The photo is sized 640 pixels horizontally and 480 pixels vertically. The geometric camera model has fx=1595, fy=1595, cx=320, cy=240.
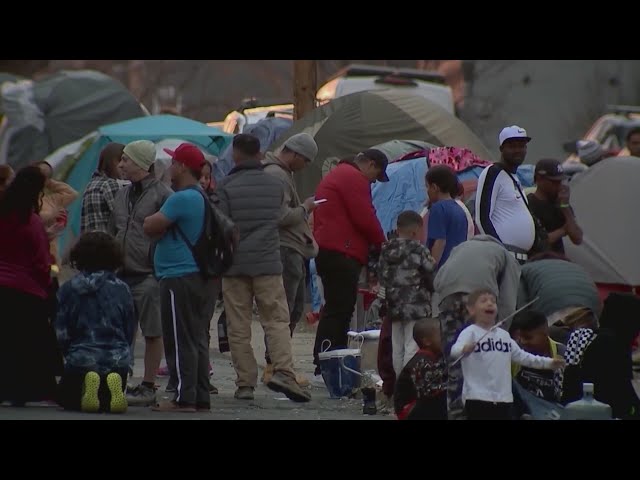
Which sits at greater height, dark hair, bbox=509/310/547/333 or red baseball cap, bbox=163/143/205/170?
red baseball cap, bbox=163/143/205/170

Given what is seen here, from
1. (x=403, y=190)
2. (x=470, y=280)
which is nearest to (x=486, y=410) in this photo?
(x=470, y=280)

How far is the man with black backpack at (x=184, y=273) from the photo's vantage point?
34.0ft

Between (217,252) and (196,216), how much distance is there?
0.28 m

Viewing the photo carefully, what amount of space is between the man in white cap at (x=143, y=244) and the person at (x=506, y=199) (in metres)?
2.26

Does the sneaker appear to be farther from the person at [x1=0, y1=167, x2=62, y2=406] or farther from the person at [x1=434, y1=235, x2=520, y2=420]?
the person at [x1=434, y1=235, x2=520, y2=420]

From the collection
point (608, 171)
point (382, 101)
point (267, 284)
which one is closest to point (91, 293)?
point (267, 284)

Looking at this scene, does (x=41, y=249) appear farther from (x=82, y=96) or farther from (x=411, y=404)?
(x=82, y=96)

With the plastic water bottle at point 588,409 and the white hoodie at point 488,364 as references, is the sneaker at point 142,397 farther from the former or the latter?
the plastic water bottle at point 588,409

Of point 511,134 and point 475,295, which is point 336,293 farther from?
point 475,295

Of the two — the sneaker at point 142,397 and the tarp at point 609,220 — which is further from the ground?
the tarp at point 609,220

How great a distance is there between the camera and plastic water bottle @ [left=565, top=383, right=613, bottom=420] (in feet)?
33.0

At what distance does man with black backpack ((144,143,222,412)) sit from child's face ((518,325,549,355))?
2.07m

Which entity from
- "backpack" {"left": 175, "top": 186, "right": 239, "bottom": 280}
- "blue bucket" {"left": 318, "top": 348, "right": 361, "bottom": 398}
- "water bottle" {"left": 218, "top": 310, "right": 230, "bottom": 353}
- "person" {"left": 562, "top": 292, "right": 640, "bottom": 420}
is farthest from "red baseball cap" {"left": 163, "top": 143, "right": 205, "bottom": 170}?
"person" {"left": 562, "top": 292, "right": 640, "bottom": 420}

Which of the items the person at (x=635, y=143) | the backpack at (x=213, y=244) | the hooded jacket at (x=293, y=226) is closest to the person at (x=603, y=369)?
the hooded jacket at (x=293, y=226)
